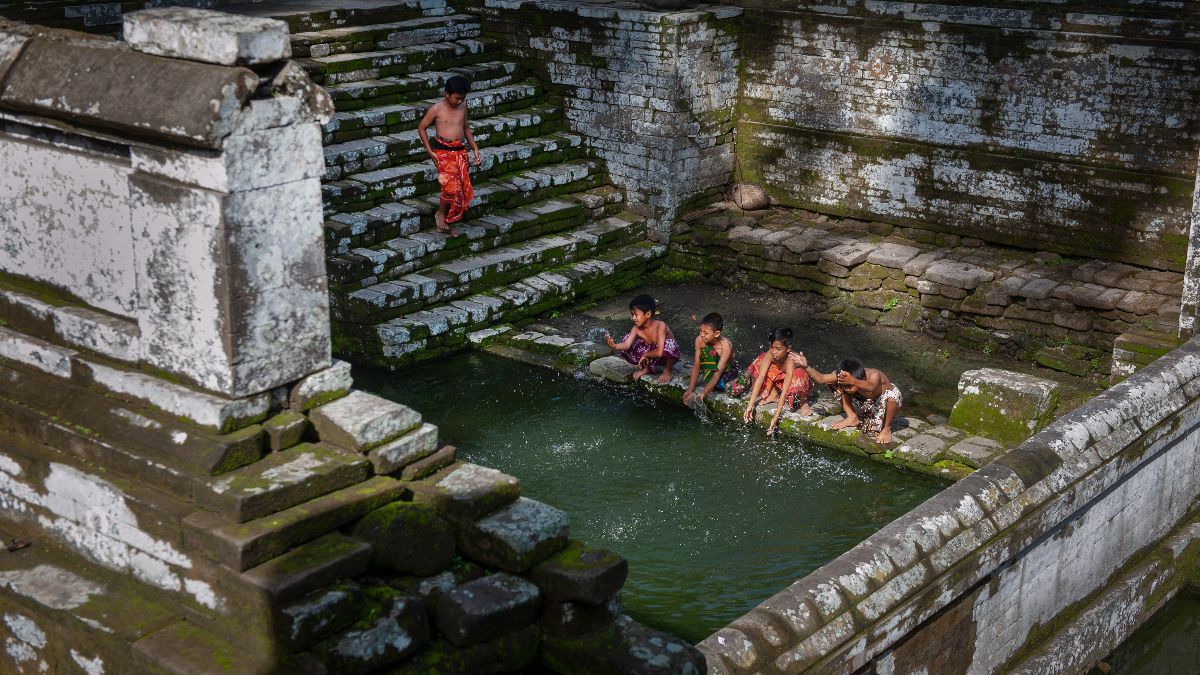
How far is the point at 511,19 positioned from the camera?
13.0 meters

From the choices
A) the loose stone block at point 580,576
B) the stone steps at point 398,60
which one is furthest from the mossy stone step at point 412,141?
the loose stone block at point 580,576

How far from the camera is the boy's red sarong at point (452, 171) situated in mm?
11070

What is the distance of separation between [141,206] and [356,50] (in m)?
7.91

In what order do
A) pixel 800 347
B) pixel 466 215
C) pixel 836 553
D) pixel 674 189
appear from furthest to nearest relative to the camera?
pixel 674 189 → pixel 466 215 → pixel 800 347 → pixel 836 553

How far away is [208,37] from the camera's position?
4.29m

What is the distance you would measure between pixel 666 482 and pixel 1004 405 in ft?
7.50

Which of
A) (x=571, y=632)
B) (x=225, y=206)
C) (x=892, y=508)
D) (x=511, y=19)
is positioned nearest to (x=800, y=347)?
(x=892, y=508)

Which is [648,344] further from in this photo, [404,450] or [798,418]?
[404,450]

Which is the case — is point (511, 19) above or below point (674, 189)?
above

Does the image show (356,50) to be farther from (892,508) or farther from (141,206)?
(141,206)

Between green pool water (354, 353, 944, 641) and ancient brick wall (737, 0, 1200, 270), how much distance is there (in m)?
3.77

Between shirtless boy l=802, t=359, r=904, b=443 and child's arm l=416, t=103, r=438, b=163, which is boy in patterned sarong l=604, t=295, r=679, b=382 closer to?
shirtless boy l=802, t=359, r=904, b=443

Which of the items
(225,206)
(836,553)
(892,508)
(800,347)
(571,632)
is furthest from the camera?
(800,347)

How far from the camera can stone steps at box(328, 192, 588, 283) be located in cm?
1026
